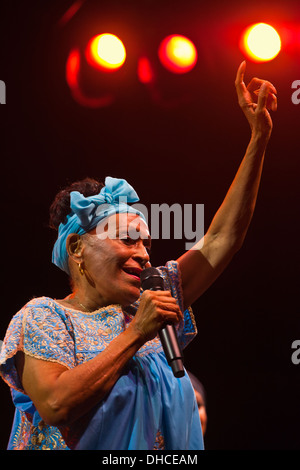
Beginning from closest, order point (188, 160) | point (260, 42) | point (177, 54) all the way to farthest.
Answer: point (260, 42)
point (177, 54)
point (188, 160)

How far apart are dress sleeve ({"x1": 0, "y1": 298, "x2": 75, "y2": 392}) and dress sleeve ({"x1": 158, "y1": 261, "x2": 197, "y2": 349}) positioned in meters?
0.38

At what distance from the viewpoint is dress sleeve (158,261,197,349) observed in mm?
1851

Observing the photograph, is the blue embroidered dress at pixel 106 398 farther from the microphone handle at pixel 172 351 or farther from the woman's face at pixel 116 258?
the microphone handle at pixel 172 351

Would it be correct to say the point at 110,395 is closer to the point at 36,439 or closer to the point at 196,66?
the point at 36,439

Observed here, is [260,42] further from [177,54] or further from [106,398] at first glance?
[106,398]

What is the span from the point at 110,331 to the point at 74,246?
343 millimetres

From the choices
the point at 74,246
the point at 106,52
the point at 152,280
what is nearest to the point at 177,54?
the point at 106,52

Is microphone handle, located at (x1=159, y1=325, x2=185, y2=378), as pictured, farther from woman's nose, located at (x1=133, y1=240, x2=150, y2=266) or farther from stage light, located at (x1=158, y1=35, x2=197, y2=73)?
stage light, located at (x1=158, y1=35, x2=197, y2=73)

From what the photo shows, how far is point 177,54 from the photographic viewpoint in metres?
3.04

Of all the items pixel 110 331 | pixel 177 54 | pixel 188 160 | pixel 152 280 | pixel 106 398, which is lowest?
pixel 106 398

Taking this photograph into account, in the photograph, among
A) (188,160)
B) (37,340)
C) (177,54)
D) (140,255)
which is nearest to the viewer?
(37,340)

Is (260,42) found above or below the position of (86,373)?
above
